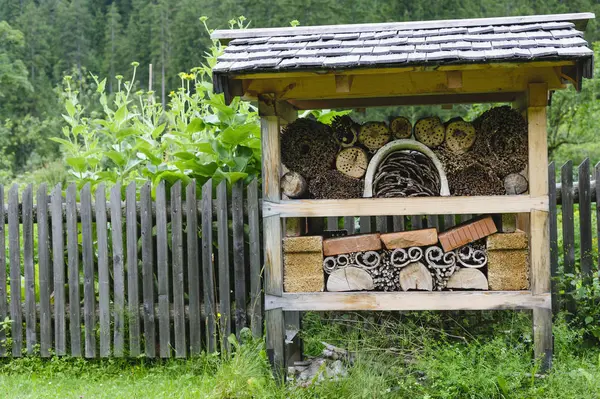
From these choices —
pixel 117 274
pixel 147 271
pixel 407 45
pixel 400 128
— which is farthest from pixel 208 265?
pixel 407 45

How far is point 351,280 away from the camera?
523 centimetres

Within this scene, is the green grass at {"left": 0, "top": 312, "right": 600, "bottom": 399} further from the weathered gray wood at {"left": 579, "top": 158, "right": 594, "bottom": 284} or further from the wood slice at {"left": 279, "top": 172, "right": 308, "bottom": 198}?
the wood slice at {"left": 279, "top": 172, "right": 308, "bottom": 198}

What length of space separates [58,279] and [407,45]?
373 cm

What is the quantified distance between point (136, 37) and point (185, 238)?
36851mm

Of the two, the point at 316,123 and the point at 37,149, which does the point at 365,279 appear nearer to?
the point at 316,123

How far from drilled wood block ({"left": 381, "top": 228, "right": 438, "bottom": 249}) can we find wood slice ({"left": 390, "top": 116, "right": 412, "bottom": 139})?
716mm

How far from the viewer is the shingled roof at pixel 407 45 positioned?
15.1 ft

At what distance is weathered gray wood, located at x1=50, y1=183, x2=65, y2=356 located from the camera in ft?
20.9

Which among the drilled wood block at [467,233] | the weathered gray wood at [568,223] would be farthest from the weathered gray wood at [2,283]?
the weathered gray wood at [568,223]

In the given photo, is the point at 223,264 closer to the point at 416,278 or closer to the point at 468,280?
the point at 416,278

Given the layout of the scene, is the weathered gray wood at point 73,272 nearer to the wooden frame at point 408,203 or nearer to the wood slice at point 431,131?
Answer: the wooden frame at point 408,203

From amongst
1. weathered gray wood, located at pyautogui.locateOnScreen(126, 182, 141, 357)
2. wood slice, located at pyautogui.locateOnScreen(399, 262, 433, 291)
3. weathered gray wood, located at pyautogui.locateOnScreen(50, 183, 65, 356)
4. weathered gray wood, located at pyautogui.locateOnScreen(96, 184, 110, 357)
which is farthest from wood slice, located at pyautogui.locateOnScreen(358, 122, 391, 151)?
weathered gray wood, located at pyautogui.locateOnScreen(50, 183, 65, 356)

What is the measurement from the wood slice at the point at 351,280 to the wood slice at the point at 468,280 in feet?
1.98

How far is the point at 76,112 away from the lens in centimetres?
705
